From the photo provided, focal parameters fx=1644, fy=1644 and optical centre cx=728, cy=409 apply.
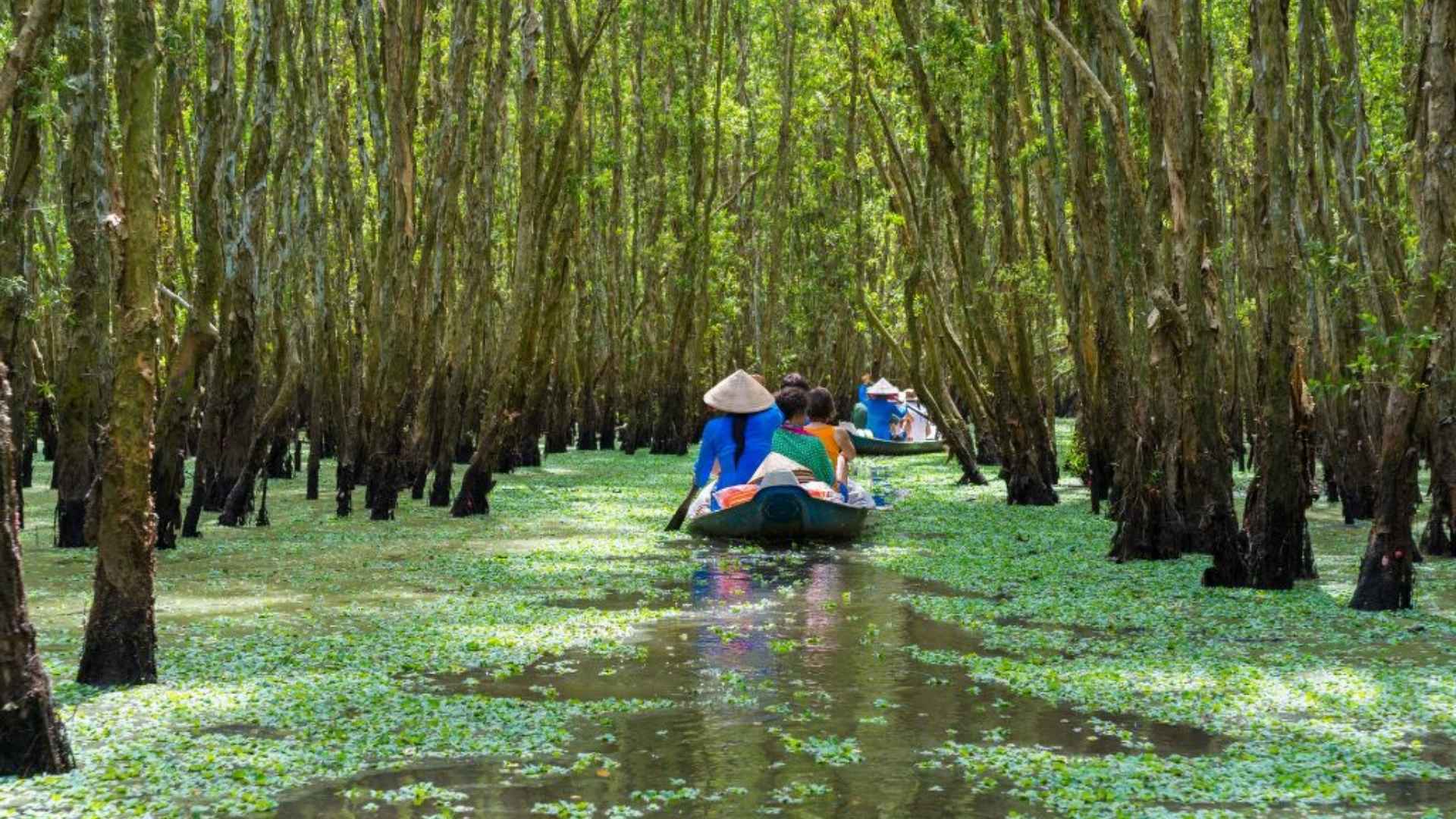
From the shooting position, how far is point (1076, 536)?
1429cm

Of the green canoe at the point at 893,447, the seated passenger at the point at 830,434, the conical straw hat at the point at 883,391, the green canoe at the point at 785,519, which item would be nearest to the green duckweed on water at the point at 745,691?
the green canoe at the point at 785,519

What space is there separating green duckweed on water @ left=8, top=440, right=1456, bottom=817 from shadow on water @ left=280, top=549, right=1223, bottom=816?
2cm

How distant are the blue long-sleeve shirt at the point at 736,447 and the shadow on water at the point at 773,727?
4.85m

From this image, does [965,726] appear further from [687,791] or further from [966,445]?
[966,445]

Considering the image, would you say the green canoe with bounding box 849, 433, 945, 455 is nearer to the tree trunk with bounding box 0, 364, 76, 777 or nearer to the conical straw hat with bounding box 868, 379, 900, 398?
the conical straw hat with bounding box 868, 379, 900, 398

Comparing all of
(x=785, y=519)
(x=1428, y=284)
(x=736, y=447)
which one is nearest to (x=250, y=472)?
(x=736, y=447)

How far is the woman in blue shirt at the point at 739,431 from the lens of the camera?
47.3 ft

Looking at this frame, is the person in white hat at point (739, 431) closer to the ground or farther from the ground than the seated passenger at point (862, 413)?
closer to the ground

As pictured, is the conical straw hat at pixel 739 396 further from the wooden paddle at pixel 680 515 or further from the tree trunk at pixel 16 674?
the tree trunk at pixel 16 674

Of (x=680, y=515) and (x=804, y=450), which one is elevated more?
(x=804, y=450)

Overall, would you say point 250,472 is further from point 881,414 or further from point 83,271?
point 881,414

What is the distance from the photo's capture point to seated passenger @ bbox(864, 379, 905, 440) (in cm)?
3259

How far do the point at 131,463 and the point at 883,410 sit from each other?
26.8m

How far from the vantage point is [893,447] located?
102 feet
